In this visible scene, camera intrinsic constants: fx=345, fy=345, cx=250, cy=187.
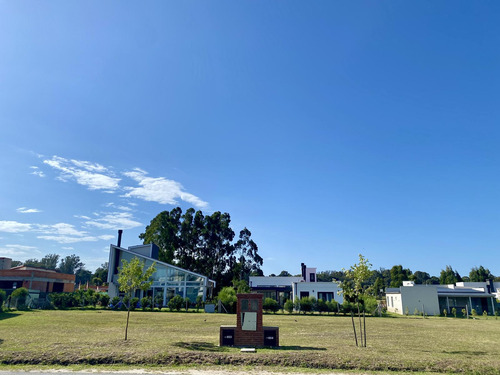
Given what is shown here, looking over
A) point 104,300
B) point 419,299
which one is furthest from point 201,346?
point 419,299

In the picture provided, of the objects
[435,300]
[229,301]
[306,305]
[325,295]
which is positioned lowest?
[306,305]

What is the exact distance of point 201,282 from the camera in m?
41.6

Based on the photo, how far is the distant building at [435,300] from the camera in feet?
136

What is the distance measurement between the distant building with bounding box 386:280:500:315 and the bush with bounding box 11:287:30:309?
42.4m

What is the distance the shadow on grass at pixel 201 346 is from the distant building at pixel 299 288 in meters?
20.3

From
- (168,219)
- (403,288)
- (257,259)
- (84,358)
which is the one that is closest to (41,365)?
(84,358)

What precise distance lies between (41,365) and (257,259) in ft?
188

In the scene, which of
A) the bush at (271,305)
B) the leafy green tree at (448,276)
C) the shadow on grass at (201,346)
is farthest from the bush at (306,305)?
the leafy green tree at (448,276)

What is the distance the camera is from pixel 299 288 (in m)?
44.8

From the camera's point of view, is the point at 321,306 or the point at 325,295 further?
the point at 325,295

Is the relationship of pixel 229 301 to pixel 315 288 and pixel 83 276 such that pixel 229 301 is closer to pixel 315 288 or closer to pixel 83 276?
pixel 315 288

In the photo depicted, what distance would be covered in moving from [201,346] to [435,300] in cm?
3771

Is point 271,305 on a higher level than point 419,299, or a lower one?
lower

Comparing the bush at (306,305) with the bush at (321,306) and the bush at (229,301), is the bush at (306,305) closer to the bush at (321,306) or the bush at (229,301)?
the bush at (321,306)
